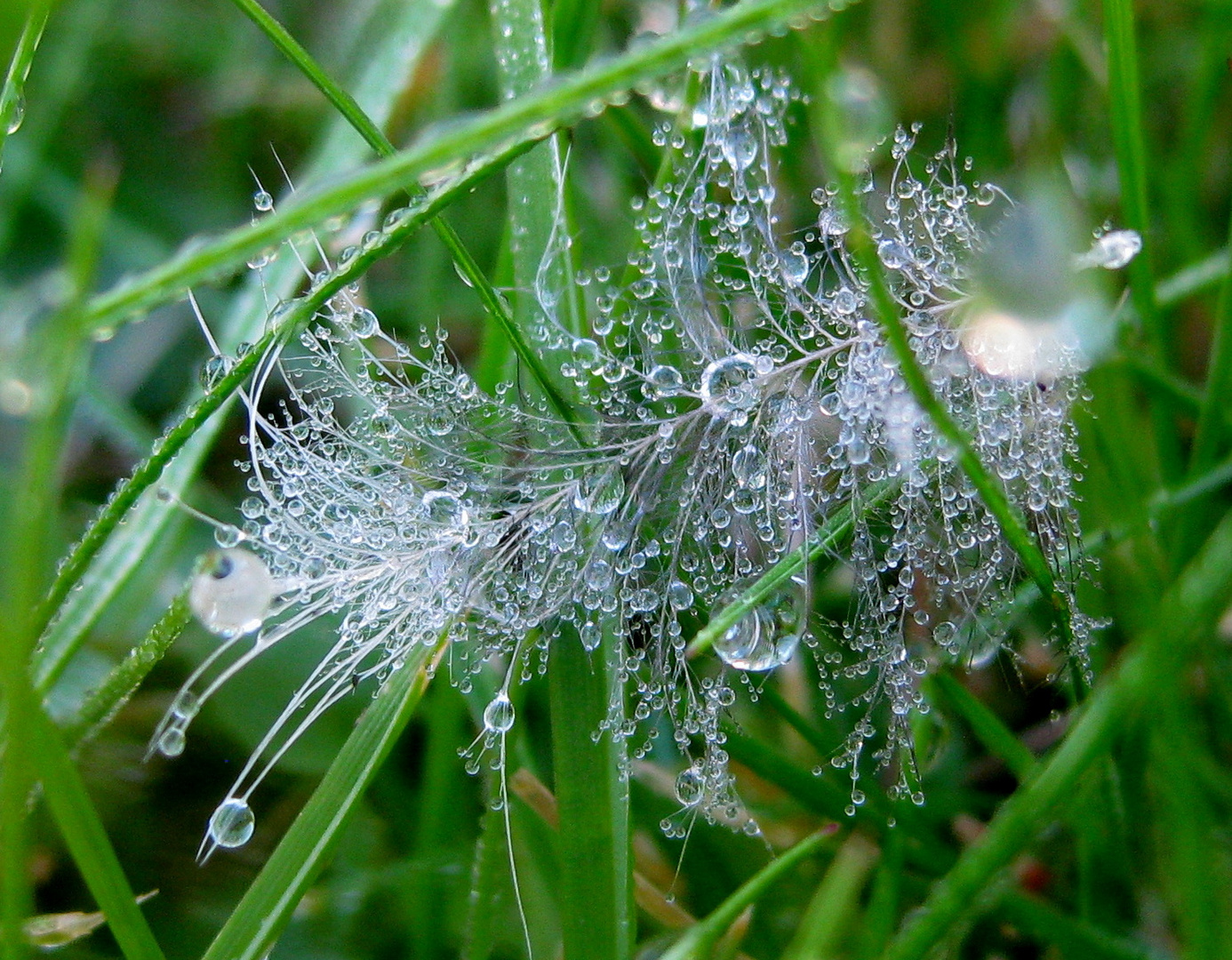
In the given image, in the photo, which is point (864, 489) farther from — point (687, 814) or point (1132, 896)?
point (1132, 896)

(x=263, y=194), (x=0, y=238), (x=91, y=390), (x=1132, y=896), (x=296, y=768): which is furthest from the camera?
(x=0, y=238)

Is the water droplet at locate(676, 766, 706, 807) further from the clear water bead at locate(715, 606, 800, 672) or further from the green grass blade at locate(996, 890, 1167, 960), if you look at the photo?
the green grass blade at locate(996, 890, 1167, 960)

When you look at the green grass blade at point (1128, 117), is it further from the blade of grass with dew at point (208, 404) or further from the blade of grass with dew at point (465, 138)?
the blade of grass with dew at point (208, 404)

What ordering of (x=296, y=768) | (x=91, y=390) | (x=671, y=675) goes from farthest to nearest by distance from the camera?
1. (x=91, y=390)
2. (x=296, y=768)
3. (x=671, y=675)

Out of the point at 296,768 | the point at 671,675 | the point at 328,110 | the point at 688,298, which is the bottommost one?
the point at 296,768

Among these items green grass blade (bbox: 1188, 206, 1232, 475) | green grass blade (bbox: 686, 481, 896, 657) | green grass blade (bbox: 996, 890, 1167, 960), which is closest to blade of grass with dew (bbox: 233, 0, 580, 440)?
green grass blade (bbox: 686, 481, 896, 657)

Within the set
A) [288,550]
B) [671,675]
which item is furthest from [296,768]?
[671,675]

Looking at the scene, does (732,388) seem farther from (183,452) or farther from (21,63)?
(21,63)

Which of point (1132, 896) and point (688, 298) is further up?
point (688, 298)
